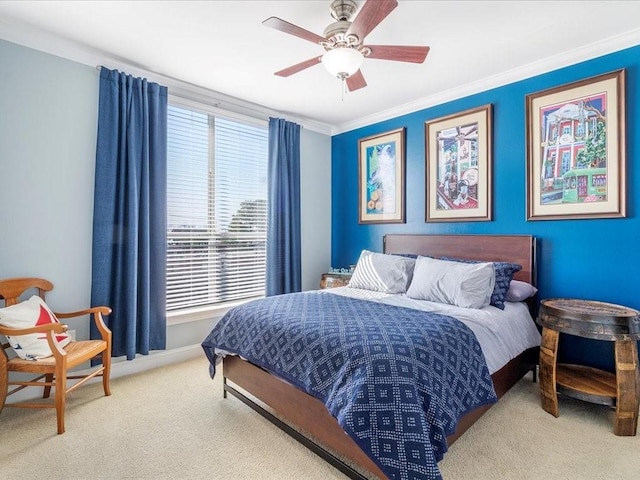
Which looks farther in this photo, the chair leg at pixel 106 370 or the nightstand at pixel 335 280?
the nightstand at pixel 335 280

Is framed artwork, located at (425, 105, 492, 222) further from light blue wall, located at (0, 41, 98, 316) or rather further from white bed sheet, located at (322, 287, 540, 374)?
light blue wall, located at (0, 41, 98, 316)

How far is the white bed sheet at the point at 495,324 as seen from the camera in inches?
83.8

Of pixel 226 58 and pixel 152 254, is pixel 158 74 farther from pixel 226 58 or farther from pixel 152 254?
pixel 152 254

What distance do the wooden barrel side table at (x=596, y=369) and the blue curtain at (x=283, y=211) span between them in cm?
259

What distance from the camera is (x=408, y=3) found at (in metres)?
2.09

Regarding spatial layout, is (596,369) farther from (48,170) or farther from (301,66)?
(48,170)

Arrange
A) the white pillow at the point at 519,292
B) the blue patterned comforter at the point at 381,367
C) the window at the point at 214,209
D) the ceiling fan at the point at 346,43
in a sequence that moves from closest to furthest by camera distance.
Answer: the blue patterned comforter at the point at 381,367 → the ceiling fan at the point at 346,43 → the white pillow at the point at 519,292 → the window at the point at 214,209

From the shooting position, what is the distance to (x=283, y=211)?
4082 mm

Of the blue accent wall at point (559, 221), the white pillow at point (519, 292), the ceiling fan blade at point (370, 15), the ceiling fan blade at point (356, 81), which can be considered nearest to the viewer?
the ceiling fan blade at point (370, 15)

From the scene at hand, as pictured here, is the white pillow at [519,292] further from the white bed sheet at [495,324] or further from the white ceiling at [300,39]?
the white ceiling at [300,39]

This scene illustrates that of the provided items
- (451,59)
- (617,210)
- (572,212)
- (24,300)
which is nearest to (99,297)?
(24,300)

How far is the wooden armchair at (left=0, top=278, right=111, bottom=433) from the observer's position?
2094 mm

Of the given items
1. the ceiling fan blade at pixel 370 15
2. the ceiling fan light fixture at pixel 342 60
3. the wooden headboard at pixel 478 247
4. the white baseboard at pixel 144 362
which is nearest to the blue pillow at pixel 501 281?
the wooden headboard at pixel 478 247

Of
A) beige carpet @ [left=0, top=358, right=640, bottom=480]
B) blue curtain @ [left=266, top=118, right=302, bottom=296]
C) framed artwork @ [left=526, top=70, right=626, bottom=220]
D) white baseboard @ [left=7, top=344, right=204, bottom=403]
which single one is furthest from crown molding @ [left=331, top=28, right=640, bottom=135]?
white baseboard @ [left=7, top=344, right=204, bottom=403]
